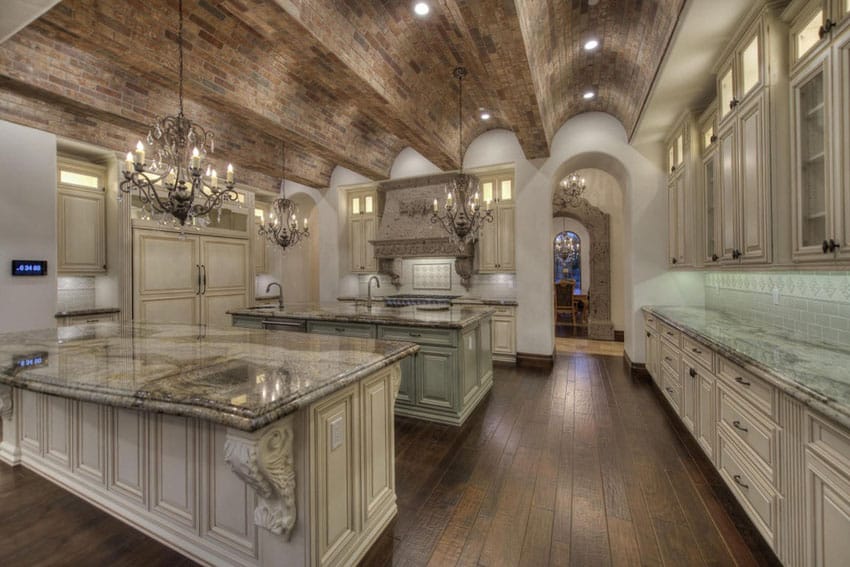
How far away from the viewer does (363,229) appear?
7.26 metres

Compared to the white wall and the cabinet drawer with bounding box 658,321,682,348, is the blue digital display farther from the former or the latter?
the cabinet drawer with bounding box 658,321,682,348

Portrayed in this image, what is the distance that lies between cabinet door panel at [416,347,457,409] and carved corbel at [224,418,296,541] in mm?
2050

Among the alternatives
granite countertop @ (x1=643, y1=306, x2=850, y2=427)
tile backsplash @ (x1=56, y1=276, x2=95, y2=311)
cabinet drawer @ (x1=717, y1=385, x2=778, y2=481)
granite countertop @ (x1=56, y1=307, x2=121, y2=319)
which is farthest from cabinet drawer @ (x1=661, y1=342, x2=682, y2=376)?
tile backsplash @ (x1=56, y1=276, x2=95, y2=311)

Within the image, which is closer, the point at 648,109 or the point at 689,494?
the point at 689,494

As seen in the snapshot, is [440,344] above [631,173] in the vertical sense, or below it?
below

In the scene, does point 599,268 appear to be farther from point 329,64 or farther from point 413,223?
point 329,64

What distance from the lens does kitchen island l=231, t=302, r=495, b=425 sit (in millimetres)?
3357

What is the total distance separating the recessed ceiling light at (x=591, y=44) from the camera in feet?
12.4

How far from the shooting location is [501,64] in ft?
10.7

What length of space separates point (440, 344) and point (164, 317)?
4648 mm

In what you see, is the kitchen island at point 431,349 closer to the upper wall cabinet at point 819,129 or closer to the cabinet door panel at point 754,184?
the cabinet door panel at point 754,184

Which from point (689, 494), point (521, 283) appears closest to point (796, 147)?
point (689, 494)

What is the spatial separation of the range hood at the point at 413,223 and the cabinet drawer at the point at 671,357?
10.7 feet

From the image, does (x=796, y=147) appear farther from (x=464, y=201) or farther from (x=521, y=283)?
(x=521, y=283)
